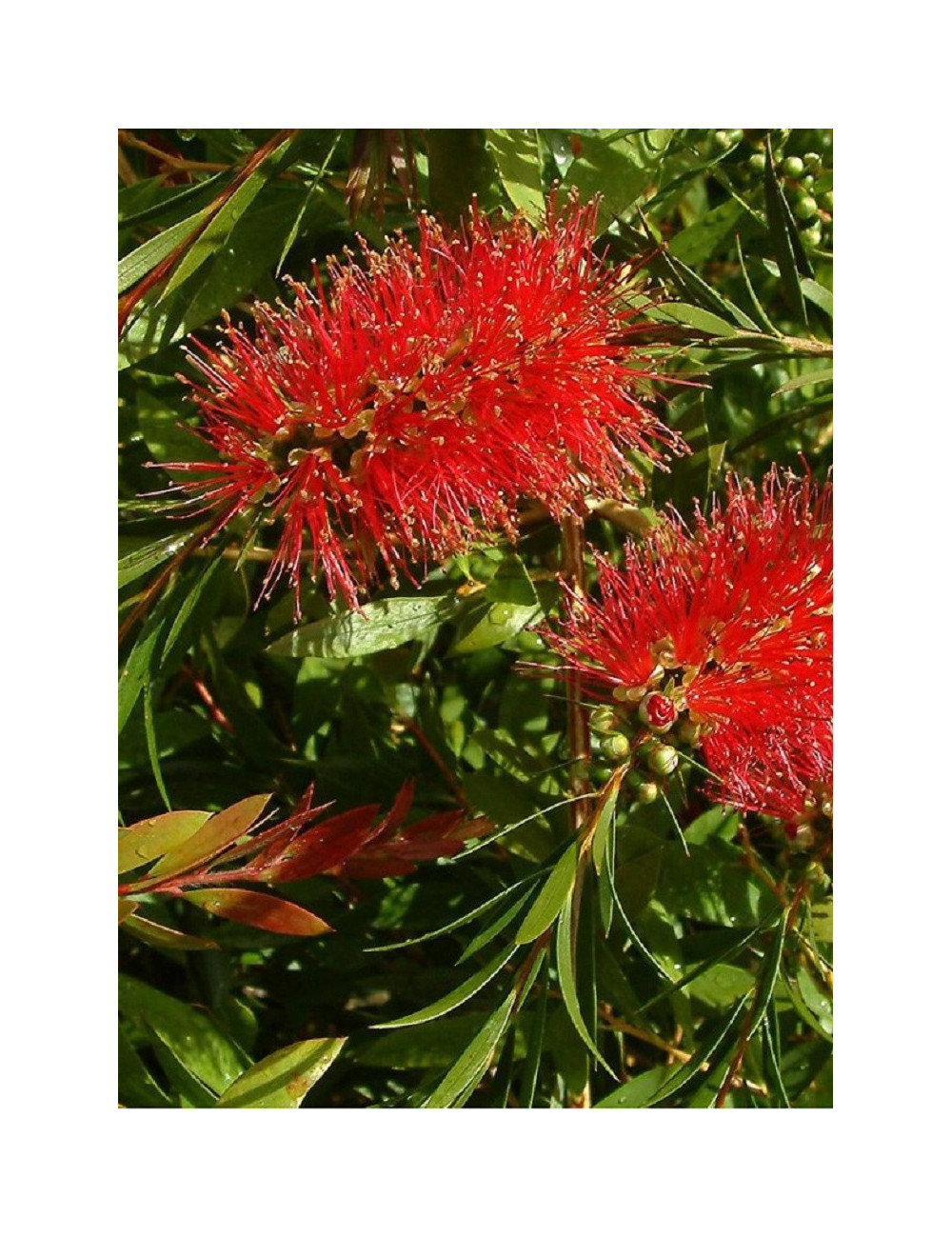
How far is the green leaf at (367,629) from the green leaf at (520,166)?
32 cm

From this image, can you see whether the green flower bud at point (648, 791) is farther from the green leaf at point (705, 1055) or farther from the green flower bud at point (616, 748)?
the green leaf at point (705, 1055)

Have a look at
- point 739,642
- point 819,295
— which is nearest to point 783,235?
point 819,295

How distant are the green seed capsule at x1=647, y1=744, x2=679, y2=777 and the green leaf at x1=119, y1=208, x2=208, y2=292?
51cm

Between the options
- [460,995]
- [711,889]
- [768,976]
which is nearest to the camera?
[460,995]

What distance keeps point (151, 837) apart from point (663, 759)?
39 cm

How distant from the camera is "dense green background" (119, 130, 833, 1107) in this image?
3.04 feet

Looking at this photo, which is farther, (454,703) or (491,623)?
(454,703)

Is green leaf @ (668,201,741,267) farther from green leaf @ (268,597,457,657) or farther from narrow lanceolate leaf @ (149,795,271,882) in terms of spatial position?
narrow lanceolate leaf @ (149,795,271,882)

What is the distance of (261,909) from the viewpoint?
90cm

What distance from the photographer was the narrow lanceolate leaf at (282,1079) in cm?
92

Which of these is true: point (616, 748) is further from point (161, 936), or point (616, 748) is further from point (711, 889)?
point (161, 936)

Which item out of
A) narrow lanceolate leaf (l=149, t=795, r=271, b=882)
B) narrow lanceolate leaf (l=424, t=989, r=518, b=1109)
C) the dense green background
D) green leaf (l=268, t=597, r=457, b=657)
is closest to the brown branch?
the dense green background
